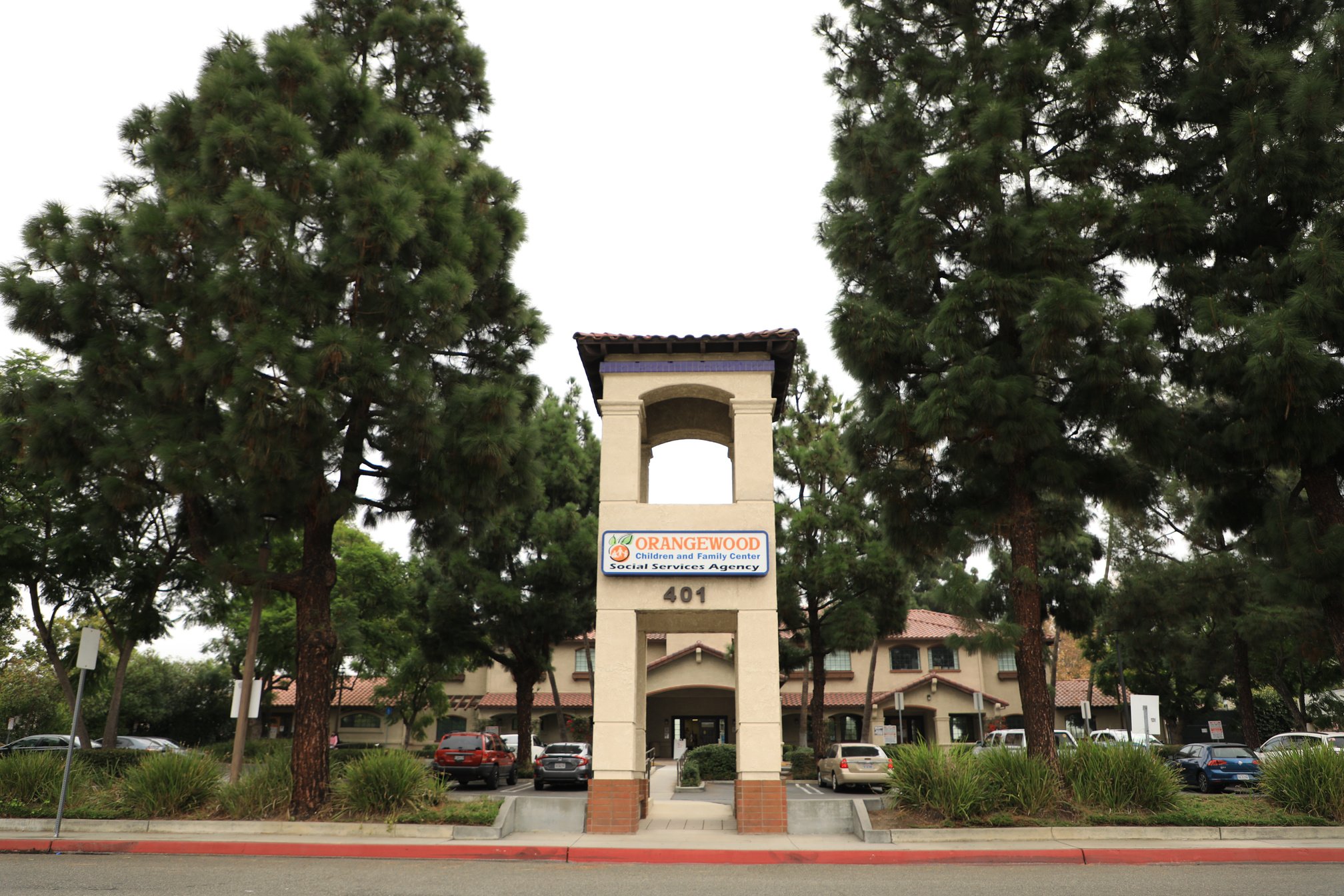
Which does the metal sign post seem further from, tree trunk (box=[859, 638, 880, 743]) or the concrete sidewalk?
tree trunk (box=[859, 638, 880, 743])

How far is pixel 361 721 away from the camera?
167 feet

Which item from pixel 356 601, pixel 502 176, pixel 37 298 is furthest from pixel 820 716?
pixel 37 298

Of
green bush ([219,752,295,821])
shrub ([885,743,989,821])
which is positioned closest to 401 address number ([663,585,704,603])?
shrub ([885,743,989,821])

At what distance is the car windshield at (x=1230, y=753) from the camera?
2330 centimetres

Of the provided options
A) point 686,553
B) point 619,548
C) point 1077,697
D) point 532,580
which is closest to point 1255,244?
point 686,553

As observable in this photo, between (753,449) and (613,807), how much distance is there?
252 inches

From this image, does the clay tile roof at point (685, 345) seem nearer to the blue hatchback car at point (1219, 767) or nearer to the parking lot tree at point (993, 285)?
the parking lot tree at point (993, 285)

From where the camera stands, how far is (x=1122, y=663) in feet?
129

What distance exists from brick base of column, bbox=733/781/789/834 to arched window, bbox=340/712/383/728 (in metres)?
41.4

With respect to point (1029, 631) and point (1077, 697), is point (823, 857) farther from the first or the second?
point (1077, 697)

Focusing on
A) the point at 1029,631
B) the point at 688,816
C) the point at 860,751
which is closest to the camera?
the point at 1029,631

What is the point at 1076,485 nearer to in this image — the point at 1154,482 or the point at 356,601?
the point at 1154,482

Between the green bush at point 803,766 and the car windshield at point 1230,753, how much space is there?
43.1 feet

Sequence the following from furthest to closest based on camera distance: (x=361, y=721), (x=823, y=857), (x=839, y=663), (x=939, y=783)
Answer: (x=361, y=721)
(x=839, y=663)
(x=939, y=783)
(x=823, y=857)
